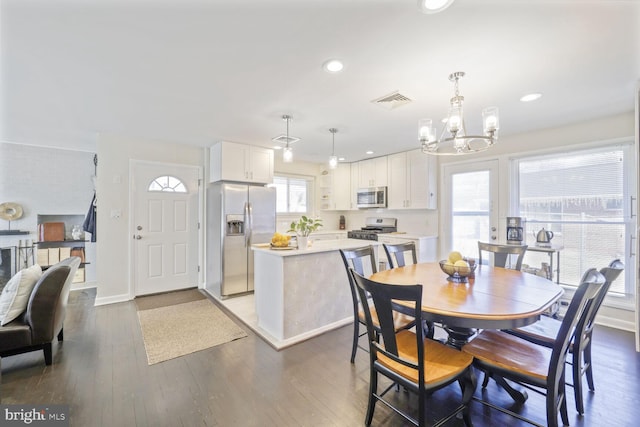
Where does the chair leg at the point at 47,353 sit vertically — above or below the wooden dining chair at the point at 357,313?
below

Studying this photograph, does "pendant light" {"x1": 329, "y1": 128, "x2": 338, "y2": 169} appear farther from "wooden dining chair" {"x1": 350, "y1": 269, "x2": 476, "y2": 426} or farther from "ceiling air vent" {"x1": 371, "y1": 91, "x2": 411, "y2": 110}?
"wooden dining chair" {"x1": 350, "y1": 269, "x2": 476, "y2": 426}

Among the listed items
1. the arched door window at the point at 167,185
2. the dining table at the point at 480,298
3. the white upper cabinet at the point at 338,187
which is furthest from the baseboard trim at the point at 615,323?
the arched door window at the point at 167,185

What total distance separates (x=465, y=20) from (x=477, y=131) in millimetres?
2679

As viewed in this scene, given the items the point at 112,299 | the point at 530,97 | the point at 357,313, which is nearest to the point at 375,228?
the point at 530,97

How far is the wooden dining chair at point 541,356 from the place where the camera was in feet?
4.44

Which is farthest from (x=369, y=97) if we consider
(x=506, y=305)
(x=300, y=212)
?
(x=300, y=212)

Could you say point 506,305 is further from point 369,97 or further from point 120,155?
point 120,155

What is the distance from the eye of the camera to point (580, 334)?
1.57 meters

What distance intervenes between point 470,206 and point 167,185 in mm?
4976

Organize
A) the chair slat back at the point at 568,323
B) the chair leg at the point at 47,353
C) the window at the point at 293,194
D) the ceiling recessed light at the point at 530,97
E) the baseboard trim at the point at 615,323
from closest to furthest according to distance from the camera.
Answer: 1. the chair slat back at the point at 568,323
2. the chair leg at the point at 47,353
3. the ceiling recessed light at the point at 530,97
4. the baseboard trim at the point at 615,323
5. the window at the point at 293,194

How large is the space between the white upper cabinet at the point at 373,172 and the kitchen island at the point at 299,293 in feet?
8.53

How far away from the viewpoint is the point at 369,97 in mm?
2658

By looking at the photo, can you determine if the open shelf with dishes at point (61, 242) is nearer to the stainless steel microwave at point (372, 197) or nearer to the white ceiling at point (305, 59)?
the white ceiling at point (305, 59)

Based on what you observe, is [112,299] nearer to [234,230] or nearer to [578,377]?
[234,230]
